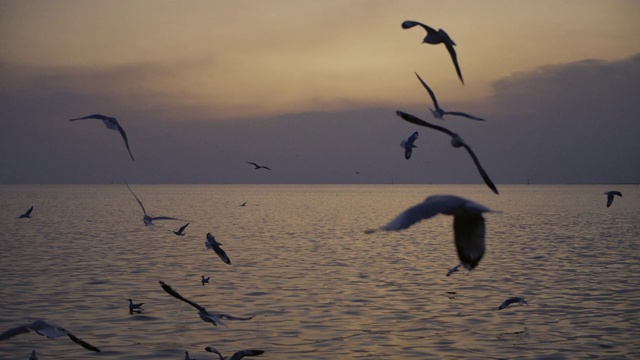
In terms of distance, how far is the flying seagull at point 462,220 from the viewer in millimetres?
4852

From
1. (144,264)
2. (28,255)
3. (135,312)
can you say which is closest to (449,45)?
(135,312)

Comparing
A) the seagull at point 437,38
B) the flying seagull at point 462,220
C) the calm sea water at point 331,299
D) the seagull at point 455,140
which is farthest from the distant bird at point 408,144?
→ the flying seagull at point 462,220

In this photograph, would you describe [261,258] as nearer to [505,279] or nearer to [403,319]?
[505,279]

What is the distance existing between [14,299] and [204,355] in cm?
931

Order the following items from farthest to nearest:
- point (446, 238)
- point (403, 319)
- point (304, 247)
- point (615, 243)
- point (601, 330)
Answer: point (446, 238), point (615, 243), point (304, 247), point (403, 319), point (601, 330)

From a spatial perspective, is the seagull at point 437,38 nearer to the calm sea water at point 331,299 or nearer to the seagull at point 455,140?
the calm sea water at point 331,299

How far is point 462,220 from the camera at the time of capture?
5031 millimetres

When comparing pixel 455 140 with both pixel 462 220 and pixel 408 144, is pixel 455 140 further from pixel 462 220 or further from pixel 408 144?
pixel 408 144

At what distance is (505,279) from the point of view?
83.8 feet

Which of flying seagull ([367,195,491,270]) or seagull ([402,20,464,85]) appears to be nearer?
flying seagull ([367,195,491,270])

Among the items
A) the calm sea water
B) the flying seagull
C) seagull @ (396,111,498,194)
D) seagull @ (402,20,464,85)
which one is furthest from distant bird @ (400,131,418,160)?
the flying seagull

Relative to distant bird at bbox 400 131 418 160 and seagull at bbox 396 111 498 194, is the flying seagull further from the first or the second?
distant bird at bbox 400 131 418 160

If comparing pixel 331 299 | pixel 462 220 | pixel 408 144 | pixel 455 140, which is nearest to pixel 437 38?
pixel 455 140

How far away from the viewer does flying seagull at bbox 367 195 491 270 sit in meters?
4.85
